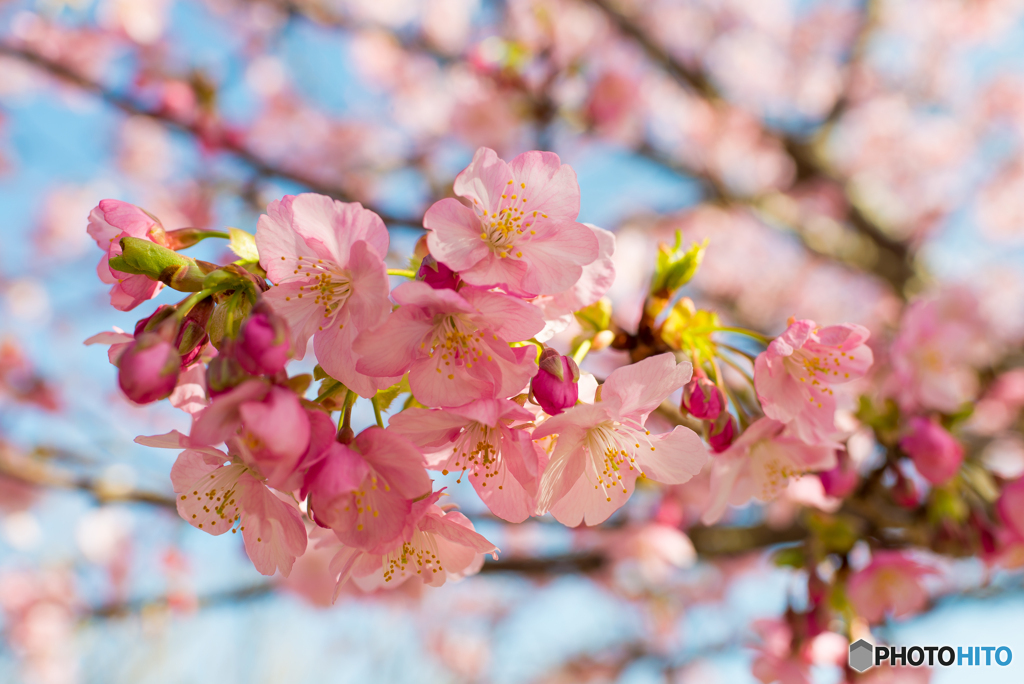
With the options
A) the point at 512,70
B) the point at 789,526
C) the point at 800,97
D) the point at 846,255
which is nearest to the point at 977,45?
the point at 800,97

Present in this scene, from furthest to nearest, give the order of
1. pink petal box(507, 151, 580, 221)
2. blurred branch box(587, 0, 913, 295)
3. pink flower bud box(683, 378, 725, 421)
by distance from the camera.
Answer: blurred branch box(587, 0, 913, 295) → pink flower bud box(683, 378, 725, 421) → pink petal box(507, 151, 580, 221)

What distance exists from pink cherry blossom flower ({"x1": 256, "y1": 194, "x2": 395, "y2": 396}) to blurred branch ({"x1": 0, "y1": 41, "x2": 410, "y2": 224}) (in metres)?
1.63

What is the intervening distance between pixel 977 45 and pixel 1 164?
39.8ft

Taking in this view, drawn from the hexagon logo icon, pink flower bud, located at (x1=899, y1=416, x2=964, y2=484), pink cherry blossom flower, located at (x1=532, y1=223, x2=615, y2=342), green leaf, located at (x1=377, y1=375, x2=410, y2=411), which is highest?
pink cherry blossom flower, located at (x1=532, y1=223, x2=615, y2=342)

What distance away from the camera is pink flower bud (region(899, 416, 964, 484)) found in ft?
4.44

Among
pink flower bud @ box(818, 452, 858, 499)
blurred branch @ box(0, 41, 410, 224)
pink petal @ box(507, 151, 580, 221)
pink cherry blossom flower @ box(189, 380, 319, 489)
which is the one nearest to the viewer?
pink cherry blossom flower @ box(189, 380, 319, 489)

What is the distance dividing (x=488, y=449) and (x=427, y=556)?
0.86 feet

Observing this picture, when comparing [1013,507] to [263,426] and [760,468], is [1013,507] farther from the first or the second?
A: [263,426]

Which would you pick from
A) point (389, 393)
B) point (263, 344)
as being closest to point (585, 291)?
point (389, 393)

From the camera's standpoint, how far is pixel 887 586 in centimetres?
163

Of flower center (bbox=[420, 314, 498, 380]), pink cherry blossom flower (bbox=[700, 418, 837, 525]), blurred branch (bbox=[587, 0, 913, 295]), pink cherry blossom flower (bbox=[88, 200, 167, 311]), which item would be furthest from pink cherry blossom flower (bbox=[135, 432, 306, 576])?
blurred branch (bbox=[587, 0, 913, 295])

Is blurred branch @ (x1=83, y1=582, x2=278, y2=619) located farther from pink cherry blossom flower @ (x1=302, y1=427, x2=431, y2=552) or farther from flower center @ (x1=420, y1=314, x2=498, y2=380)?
flower center @ (x1=420, y1=314, x2=498, y2=380)

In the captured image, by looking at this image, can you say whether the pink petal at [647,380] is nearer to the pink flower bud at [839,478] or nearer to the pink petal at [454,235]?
the pink petal at [454,235]

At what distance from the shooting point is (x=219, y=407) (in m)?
0.67
